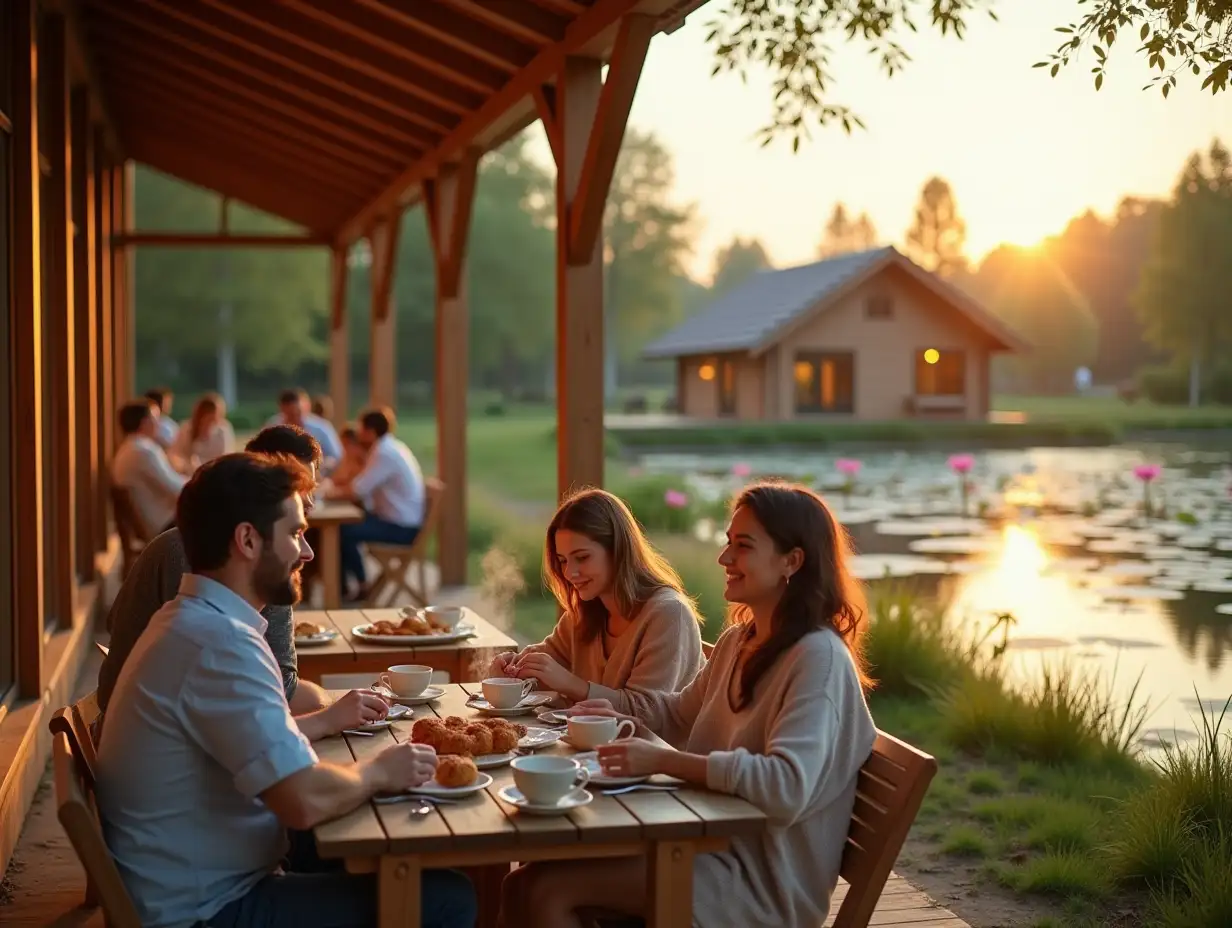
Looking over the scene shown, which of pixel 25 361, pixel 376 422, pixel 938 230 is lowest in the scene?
pixel 376 422

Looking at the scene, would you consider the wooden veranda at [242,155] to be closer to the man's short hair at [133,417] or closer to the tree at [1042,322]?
the man's short hair at [133,417]

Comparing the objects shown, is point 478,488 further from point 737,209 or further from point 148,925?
point 737,209

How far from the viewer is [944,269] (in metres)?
40.7

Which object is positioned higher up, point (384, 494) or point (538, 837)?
point (384, 494)

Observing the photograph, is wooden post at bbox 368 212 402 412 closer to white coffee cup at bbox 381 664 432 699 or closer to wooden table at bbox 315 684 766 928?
white coffee cup at bbox 381 664 432 699

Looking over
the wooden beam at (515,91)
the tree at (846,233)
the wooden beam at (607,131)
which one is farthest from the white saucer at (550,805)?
the tree at (846,233)

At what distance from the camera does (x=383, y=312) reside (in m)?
12.4

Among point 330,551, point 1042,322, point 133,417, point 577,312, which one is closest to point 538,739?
point 577,312

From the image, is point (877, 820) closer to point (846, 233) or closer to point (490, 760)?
point (490, 760)

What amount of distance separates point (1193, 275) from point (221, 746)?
25795mm

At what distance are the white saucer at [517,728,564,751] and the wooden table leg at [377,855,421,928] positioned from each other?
20.8 inches

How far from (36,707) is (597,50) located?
10.3 ft

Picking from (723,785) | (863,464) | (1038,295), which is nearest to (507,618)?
(723,785)

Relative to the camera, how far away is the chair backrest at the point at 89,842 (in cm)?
223
